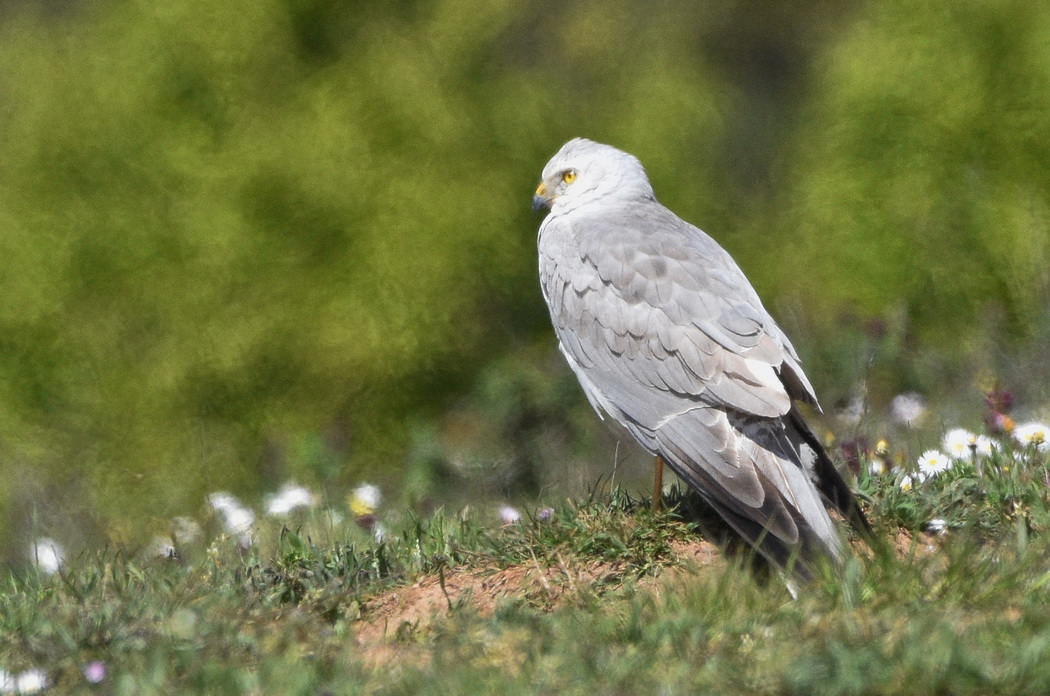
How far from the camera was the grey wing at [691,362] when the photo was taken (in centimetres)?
366

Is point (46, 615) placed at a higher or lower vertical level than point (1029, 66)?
lower

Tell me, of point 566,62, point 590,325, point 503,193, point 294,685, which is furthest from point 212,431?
point 294,685

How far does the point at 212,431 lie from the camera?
22.0 feet

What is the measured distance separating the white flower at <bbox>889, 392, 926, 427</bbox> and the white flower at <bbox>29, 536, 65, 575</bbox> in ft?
13.0

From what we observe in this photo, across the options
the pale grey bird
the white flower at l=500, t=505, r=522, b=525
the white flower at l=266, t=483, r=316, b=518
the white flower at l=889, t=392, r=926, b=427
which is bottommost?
the white flower at l=889, t=392, r=926, b=427

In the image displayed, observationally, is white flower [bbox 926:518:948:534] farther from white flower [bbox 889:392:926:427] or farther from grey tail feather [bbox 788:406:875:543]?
white flower [bbox 889:392:926:427]

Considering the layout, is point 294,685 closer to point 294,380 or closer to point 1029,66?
point 294,380

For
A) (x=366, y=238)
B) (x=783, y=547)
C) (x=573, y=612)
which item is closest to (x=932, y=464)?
(x=783, y=547)

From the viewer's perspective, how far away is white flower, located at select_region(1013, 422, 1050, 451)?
4371 millimetres

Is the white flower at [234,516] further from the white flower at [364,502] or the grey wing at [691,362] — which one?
the grey wing at [691,362]

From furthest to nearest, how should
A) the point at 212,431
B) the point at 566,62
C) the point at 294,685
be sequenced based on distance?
the point at 566,62
the point at 212,431
the point at 294,685

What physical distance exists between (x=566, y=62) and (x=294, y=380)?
310 cm

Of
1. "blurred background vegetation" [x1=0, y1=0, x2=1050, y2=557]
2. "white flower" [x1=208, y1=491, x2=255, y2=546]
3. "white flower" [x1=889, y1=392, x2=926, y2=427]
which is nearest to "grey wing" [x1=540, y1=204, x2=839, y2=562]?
"white flower" [x1=208, y1=491, x2=255, y2=546]

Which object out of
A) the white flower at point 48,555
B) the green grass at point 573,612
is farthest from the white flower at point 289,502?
the white flower at point 48,555
